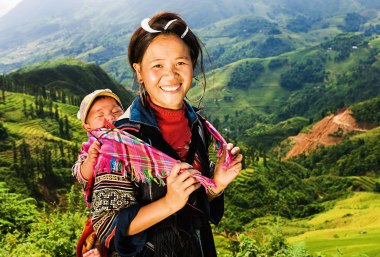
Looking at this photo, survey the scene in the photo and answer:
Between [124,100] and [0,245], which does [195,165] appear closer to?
[0,245]

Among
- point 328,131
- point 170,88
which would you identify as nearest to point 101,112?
point 170,88

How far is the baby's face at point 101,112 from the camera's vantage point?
344 centimetres

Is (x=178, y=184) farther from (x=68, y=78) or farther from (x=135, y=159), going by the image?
(x=68, y=78)

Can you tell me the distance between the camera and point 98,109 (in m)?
3.47

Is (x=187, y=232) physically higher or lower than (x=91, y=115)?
lower

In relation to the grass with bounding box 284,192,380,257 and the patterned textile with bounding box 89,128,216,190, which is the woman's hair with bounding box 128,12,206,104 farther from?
the grass with bounding box 284,192,380,257

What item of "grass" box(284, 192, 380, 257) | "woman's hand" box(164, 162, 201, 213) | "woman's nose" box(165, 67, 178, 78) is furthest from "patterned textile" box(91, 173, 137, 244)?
"grass" box(284, 192, 380, 257)

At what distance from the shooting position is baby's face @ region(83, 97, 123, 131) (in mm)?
3438

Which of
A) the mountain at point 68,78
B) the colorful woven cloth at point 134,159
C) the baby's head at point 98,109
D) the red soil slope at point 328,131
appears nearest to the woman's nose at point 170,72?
the colorful woven cloth at point 134,159

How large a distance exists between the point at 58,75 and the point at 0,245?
10870 centimetres

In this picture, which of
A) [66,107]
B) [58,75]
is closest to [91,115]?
[66,107]

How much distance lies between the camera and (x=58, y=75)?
4252 inches

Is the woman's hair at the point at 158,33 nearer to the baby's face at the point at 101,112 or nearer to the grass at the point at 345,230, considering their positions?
the baby's face at the point at 101,112

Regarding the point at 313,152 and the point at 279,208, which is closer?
the point at 279,208
